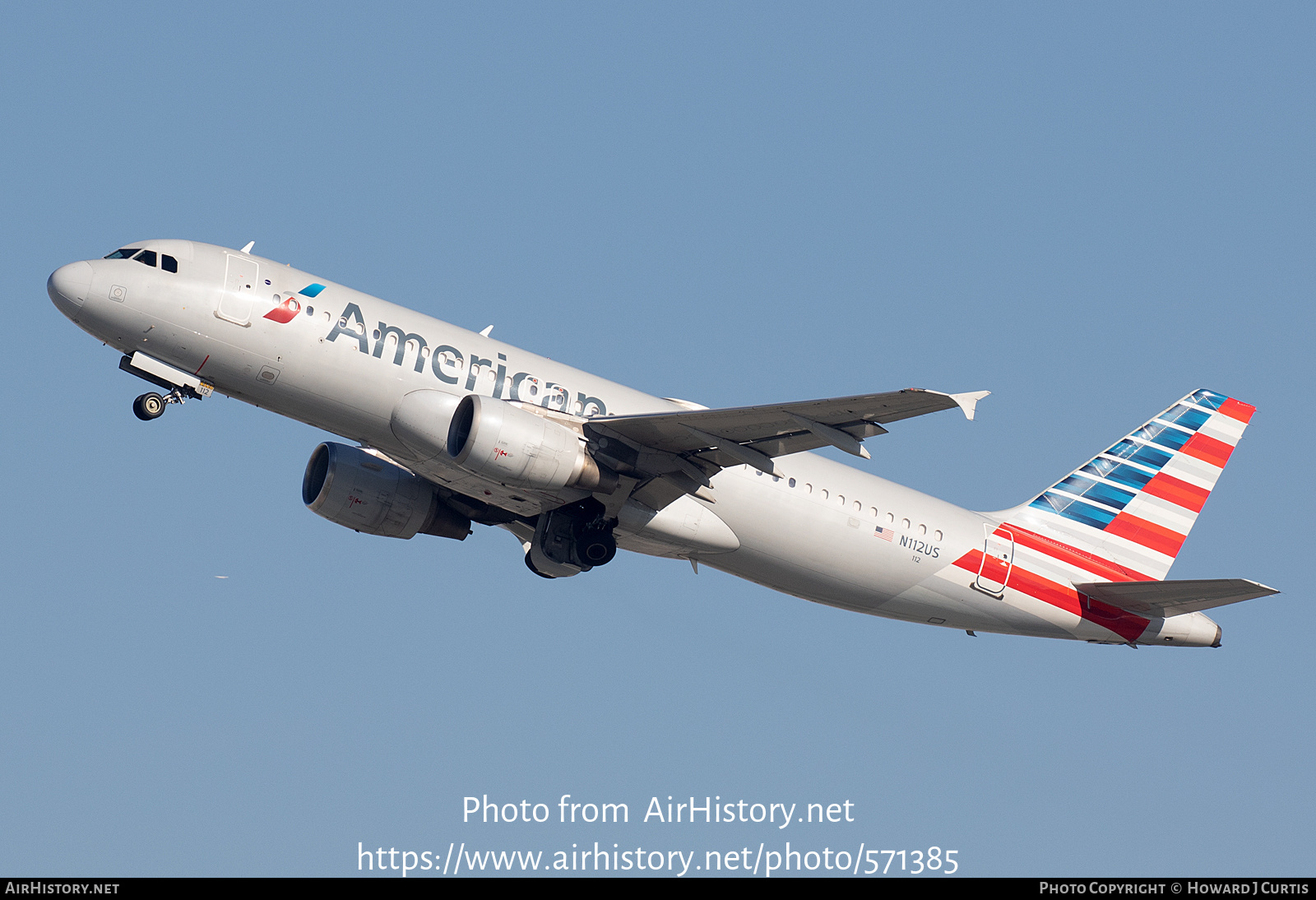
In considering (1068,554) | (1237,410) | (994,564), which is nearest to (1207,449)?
(1237,410)

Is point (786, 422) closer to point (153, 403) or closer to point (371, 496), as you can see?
point (371, 496)

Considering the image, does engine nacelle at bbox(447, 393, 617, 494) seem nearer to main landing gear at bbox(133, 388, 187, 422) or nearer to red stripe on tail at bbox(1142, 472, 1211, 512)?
main landing gear at bbox(133, 388, 187, 422)

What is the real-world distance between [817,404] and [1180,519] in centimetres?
1632

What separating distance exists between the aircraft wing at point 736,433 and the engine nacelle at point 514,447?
0.88m

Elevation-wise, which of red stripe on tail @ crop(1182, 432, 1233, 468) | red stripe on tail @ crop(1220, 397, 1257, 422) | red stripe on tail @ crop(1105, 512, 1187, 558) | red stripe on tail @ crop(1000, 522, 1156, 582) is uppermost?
red stripe on tail @ crop(1220, 397, 1257, 422)

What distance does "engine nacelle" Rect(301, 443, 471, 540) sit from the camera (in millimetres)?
35750

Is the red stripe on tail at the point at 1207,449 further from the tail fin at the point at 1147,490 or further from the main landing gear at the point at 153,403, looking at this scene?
the main landing gear at the point at 153,403

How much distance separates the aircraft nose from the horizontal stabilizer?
2462 cm

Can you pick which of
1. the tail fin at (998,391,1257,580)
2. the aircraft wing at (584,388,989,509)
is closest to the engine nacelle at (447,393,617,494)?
the aircraft wing at (584,388,989,509)

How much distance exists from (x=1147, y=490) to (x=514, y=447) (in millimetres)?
19087

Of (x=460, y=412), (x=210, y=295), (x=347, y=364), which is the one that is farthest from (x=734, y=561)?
(x=210, y=295)

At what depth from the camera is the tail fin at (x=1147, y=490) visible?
38.7 meters

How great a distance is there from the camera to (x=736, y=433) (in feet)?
102
